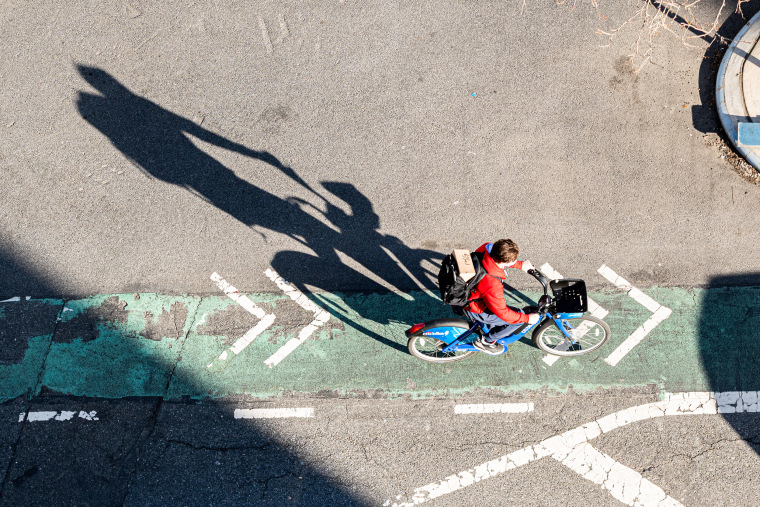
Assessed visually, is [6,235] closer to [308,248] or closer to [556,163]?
[308,248]

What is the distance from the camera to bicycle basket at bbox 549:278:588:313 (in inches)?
207

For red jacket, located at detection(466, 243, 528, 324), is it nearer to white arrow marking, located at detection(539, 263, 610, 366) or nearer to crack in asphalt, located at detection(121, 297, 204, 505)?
white arrow marking, located at detection(539, 263, 610, 366)

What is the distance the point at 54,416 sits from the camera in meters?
6.18

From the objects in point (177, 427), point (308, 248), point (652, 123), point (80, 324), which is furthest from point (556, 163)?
point (80, 324)

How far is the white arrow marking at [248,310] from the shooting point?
6.44 metres

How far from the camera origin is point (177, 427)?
6152mm

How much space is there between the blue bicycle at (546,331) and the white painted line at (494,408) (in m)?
0.61

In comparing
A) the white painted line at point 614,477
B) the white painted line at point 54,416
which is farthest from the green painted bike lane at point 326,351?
the white painted line at point 614,477

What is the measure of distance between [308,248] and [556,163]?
3819mm

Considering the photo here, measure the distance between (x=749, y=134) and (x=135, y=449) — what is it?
9.38 m

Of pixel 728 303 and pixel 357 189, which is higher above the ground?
pixel 357 189

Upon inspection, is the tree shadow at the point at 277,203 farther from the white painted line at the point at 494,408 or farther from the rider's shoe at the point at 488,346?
the white painted line at the point at 494,408

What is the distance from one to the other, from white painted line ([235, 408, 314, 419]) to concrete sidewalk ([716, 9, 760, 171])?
7.15 m

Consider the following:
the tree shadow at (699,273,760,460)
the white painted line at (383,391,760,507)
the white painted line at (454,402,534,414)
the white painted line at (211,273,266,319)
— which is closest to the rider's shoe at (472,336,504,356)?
the white painted line at (454,402,534,414)
